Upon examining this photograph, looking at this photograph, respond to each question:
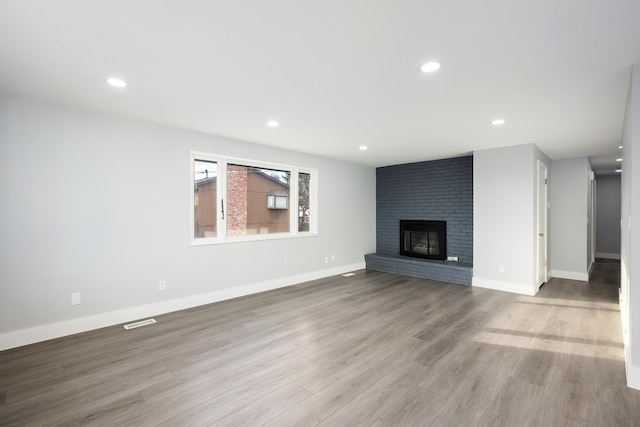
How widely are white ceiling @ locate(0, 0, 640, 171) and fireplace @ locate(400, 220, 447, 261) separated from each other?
9.14ft

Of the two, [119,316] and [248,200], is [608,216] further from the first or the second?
[119,316]

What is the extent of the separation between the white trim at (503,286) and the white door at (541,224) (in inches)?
14.4

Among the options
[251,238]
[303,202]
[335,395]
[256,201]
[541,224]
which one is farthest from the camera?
[303,202]

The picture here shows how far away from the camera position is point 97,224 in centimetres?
330

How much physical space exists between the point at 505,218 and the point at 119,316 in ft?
18.2

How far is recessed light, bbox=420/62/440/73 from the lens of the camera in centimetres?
220

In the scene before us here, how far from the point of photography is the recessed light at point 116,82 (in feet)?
8.11

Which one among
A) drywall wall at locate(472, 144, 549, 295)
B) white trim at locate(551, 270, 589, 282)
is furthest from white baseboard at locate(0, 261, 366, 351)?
white trim at locate(551, 270, 589, 282)

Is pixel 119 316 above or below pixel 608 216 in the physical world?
below

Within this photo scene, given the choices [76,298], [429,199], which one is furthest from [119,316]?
[429,199]

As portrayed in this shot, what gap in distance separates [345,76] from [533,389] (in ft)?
8.95

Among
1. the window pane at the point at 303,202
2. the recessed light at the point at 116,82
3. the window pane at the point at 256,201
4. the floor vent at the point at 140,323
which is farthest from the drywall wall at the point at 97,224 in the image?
the window pane at the point at 303,202

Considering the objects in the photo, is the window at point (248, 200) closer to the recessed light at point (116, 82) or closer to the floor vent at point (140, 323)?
the floor vent at point (140, 323)

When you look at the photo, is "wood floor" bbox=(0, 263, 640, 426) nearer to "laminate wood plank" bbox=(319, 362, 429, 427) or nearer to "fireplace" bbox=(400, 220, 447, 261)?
"laminate wood plank" bbox=(319, 362, 429, 427)
